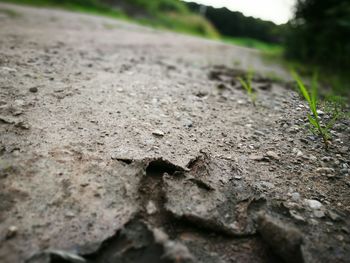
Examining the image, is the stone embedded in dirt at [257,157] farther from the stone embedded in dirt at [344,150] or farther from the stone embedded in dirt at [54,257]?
the stone embedded in dirt at [54,257]

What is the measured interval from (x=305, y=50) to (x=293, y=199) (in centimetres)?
752

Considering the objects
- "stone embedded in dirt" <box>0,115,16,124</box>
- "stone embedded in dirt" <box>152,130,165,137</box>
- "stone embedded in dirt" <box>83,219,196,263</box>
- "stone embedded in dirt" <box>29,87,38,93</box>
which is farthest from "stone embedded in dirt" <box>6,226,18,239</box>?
"stone embedded in dirt" <box>29,87,38,93</box>

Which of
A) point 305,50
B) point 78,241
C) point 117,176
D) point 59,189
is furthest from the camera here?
point 305,50

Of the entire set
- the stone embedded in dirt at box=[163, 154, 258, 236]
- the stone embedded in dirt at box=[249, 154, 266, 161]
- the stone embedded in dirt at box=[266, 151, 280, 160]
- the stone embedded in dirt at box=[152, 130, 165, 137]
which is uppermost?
the stone embedded in dirt at box=[266, 151, 280, 160]

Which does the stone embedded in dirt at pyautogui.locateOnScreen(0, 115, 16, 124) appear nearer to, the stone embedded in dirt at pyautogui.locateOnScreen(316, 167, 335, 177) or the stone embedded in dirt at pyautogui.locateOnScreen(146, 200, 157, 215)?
the stone embedded in dirt at pyautogui.locateOnScreen(146, 200, 157, 215)

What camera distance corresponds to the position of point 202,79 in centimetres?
345

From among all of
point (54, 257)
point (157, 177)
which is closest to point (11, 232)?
point (54, 257)

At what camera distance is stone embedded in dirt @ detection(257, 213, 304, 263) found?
44.2 inches

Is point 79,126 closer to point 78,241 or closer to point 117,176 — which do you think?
point 117,176

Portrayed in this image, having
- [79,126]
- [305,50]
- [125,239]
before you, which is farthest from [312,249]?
[305,50]

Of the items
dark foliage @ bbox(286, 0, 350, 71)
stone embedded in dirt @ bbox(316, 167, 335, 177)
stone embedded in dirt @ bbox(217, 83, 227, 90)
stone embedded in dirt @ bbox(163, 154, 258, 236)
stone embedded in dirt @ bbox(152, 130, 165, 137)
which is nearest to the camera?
stone embedded in dirt @ bbox(163, 154, 258, 236)

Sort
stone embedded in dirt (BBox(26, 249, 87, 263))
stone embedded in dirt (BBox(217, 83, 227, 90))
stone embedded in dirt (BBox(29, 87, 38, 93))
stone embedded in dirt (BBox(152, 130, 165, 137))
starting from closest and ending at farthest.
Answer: stone embedded in dirt (BBox(26, 249, 87, 263)) < stone embedded in dirt (BBox(152, 130, 165, 137)) < stone embedded in dirt (BBox(29, 87, 38, 93)) < stone embedded in dirt (BBox(217, 83, 227, 90))

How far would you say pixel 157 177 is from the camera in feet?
4.95

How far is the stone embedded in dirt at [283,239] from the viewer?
112 centimetres
